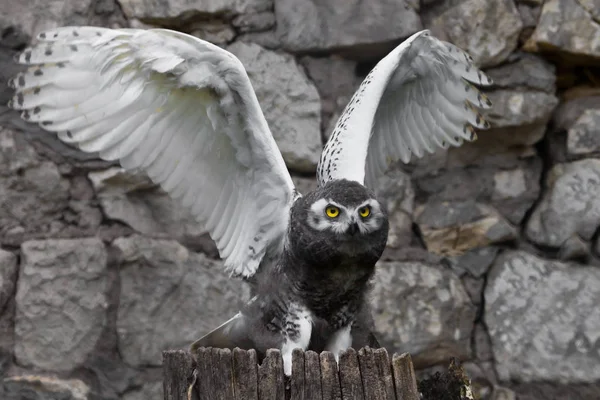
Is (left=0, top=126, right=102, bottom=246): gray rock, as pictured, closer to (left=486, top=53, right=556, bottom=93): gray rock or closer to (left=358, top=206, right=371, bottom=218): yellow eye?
(left=358, top=206, right=371, bottom=218): yellow eye

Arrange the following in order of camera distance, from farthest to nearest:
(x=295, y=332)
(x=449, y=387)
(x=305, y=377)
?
(x=295, y=332), (x=449, y=387), (x=305, y=377)

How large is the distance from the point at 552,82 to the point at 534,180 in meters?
0.38

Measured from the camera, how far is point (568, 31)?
A: 3016 millimetres

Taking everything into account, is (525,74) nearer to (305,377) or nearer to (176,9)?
(176,9)

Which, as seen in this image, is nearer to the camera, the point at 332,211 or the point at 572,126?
the point at 332,211

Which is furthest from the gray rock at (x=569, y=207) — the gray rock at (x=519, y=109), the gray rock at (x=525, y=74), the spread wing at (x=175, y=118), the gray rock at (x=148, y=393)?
the gray rock at (x=148, y=393)

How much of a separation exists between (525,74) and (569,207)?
0.53 metres

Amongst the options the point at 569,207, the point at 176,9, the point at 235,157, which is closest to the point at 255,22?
the point at 176,9

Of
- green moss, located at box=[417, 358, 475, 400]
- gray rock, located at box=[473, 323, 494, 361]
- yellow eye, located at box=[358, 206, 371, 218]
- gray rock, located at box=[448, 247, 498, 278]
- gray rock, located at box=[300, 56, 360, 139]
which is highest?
gray rock, located at box=[300, 56, 360, 139]

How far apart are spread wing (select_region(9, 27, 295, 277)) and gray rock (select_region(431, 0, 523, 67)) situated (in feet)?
3.54

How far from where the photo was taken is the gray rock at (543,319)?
2.95 m

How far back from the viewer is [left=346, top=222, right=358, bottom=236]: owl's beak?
219cm

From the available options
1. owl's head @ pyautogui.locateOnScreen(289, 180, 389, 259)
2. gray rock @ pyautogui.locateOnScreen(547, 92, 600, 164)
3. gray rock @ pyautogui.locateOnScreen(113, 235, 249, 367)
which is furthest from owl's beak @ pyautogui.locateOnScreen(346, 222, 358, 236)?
gray rock @ pyautogui.locateOnScreen(547, 92, 600, 164)

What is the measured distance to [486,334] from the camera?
302 centimetres
